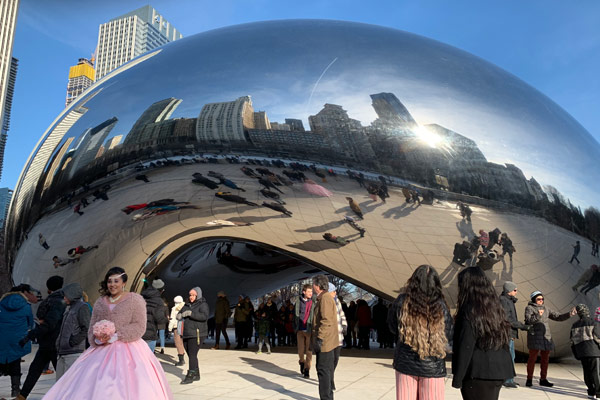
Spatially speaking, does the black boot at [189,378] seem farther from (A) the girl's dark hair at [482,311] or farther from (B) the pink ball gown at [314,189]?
(A) the girl's dark hair at [482,311]

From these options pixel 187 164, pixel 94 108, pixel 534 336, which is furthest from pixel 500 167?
pixel 94 108

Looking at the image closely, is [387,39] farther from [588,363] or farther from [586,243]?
[588,363]

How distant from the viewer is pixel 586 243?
5.87 metres

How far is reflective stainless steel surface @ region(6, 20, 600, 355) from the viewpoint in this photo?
17.8 ft

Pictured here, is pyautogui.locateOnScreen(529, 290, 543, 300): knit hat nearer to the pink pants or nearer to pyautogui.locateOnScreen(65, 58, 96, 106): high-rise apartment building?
the pink pants

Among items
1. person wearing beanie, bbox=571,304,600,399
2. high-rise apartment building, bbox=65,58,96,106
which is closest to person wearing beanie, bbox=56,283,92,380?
person wearing beanie, bbox=571,304,600,399

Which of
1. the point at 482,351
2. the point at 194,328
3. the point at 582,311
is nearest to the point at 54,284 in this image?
the point at 194,328

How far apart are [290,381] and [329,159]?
2687 mm

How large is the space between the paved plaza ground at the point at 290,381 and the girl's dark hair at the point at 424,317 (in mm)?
2117

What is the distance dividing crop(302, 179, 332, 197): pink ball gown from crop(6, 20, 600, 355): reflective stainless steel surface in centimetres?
3

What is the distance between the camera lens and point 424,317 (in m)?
2.82

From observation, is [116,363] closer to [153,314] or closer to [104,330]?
[104,330]

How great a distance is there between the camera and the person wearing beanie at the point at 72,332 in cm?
402

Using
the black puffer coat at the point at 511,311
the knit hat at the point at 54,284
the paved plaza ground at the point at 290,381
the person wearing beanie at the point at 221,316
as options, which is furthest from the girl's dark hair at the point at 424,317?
the person wearing beanie at the point at 221,316
